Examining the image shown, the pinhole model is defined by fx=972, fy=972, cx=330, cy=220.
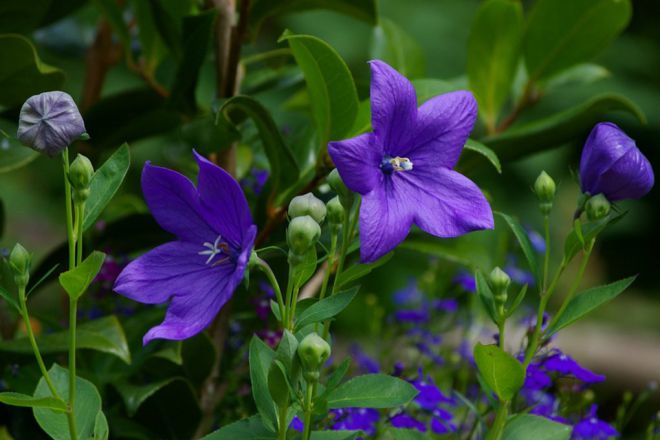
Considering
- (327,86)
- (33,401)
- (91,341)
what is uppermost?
(327,86)

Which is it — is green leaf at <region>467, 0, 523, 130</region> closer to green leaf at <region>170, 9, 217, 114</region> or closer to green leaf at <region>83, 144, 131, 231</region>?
green leaf at <region>170, 9, 217, 114</region>

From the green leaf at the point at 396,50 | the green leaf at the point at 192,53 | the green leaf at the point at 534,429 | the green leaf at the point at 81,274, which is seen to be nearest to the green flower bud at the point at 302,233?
the green leaf at the point at 81,274

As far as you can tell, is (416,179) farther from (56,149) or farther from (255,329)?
(255,329)

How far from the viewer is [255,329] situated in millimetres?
1097

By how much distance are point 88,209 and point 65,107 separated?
0.31ft

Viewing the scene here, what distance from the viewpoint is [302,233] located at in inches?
23.8

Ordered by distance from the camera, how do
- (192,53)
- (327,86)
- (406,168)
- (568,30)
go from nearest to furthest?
(406,168)
(327,86)
(192,53)
(568,30)

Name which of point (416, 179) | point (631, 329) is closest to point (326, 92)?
point (416, 179)

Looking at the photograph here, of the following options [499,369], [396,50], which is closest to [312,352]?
[499,369]

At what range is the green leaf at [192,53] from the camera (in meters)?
0.95

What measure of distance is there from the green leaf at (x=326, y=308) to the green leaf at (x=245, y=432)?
9 centimetres

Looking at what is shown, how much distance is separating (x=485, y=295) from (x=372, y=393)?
0.13 m

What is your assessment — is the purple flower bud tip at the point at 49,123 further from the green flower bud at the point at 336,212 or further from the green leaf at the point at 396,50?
the green leaf at the point at 396,50

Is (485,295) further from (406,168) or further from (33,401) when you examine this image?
(33,401)
